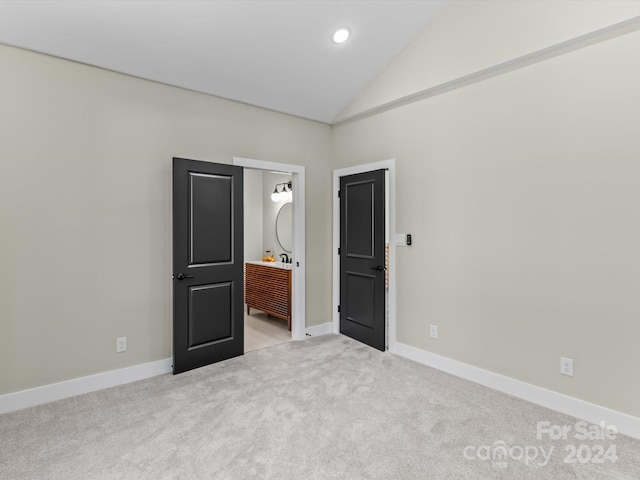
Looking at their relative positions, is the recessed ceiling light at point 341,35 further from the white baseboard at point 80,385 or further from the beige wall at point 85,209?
the white baseboard at point 80,385

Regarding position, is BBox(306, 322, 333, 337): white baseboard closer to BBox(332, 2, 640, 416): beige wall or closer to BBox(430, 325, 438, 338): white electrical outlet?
BBox(332, 2, 640, 416): beige wall

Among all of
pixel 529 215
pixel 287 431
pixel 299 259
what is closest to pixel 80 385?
pixel 287 431

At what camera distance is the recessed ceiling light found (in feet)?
10.3

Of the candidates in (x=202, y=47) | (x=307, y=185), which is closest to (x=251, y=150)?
(x=307, y=185)

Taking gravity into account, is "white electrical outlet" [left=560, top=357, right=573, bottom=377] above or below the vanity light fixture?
below

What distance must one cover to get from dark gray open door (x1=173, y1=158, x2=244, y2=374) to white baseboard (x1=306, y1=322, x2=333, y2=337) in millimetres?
1011

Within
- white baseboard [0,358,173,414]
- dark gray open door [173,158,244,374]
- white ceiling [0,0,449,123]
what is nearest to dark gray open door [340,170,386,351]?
white ceiling [0,0,449,123]

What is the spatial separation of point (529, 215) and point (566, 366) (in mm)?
1167

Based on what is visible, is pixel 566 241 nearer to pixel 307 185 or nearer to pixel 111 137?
pixel 307 185

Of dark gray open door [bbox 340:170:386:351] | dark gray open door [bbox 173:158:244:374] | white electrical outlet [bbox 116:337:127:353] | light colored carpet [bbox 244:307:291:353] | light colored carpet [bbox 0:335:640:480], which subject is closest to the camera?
light colored carpet [bbox 0:335:640:480]

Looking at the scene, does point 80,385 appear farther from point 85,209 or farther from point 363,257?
point 363,257

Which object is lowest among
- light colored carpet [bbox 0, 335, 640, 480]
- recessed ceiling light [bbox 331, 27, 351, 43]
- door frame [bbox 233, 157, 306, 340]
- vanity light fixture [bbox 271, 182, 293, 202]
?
light colored carpet [bbox 0, 335, 640, 480]

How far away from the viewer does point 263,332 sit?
4645 mm

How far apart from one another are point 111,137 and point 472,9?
3.35 meters
